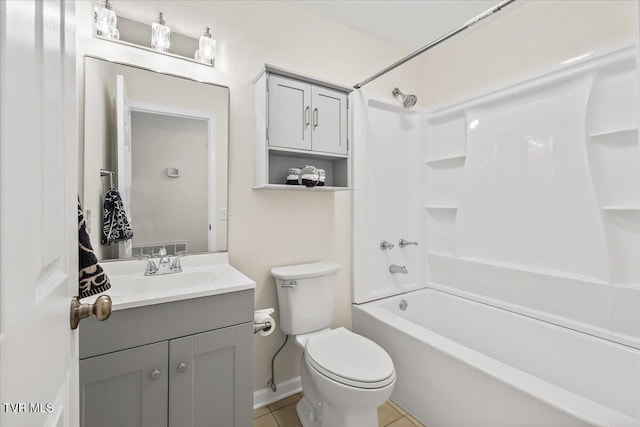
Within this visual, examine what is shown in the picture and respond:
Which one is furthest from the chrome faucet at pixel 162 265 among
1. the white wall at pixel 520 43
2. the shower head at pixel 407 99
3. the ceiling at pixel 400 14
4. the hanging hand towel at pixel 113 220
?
the white wall at pixel 520 43

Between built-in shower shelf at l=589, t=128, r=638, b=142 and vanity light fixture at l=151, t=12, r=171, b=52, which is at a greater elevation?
vanity light fixture at l=151, t=12, r=171, b=52

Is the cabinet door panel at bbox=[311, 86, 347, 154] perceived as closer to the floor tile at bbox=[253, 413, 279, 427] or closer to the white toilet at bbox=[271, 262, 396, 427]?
the white toilet at bbox=[271, 262, 396, 427]

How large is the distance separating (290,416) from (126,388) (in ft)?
3.33

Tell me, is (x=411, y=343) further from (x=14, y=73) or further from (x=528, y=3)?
(x=528, y=3)

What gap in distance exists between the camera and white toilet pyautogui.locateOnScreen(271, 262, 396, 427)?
4.34 ft

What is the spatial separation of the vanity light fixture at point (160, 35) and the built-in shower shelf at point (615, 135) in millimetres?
2379

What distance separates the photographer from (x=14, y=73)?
32cm

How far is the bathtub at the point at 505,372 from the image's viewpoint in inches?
46.8

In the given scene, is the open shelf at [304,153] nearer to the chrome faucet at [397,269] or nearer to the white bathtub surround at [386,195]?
the white bathtub surround at [386,195]

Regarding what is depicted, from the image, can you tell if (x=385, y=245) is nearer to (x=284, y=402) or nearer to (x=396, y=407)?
(x=396, y=407)

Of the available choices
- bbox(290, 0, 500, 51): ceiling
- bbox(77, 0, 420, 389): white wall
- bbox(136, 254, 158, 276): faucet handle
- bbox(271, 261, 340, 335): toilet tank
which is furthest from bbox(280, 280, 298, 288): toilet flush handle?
bbox(290, 0, 500, 51): ceiling

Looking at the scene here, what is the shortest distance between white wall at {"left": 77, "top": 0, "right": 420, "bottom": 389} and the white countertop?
0.20m

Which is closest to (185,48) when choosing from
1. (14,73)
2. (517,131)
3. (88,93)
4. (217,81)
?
(217,81)

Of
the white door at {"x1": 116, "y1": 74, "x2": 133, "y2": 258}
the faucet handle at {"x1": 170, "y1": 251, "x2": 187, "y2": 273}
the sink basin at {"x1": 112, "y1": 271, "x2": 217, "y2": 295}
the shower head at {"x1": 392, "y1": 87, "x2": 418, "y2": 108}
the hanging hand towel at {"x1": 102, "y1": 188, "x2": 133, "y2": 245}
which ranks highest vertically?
the shower head at {"x1": 392, "y1": 87, "x2": 418, "y2": 108}
